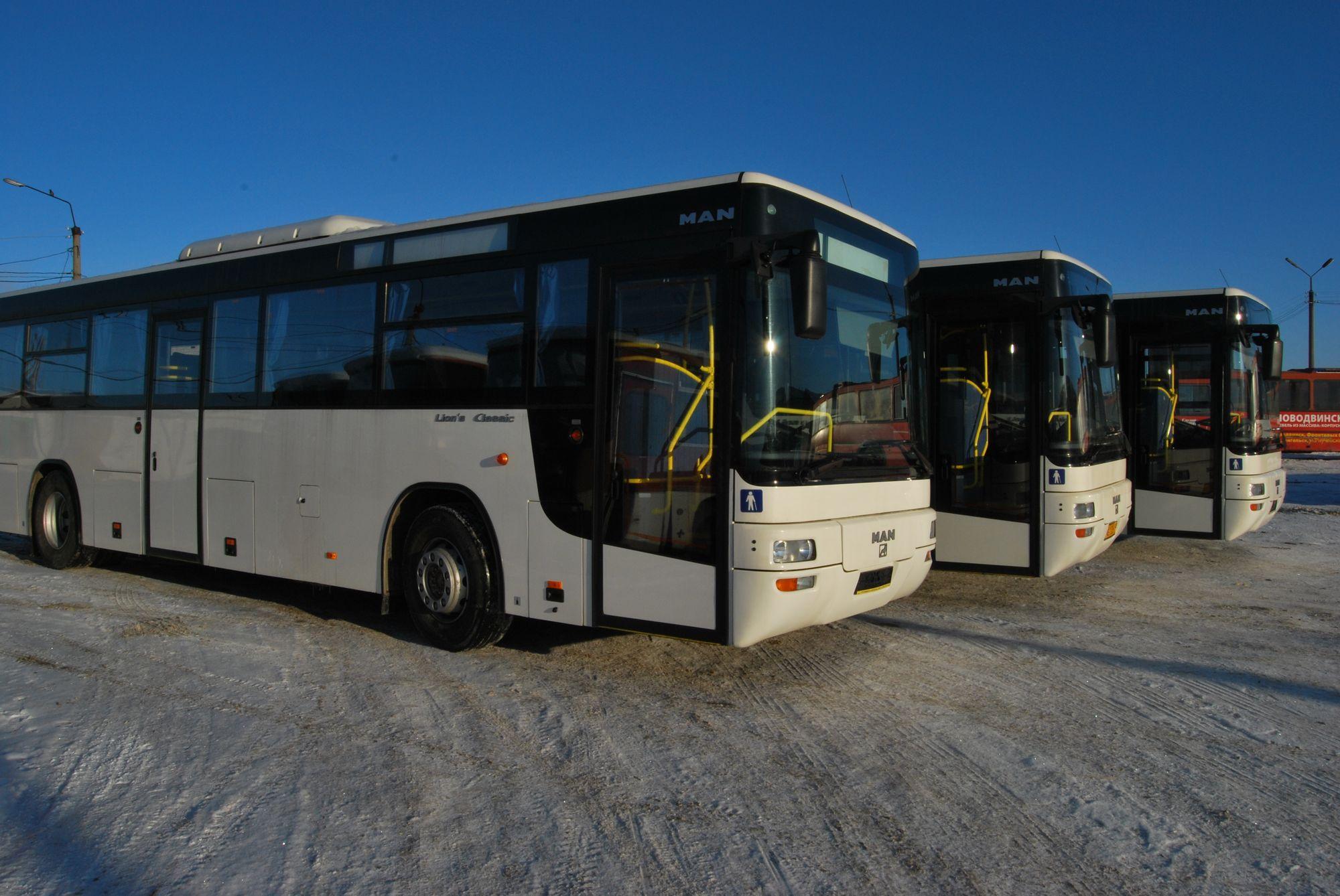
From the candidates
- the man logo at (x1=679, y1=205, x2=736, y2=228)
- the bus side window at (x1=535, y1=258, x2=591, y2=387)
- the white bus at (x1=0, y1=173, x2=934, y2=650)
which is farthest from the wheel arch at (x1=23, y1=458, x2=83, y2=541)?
the man logo at (x1=679, y1=205, x2=736, y2=228)

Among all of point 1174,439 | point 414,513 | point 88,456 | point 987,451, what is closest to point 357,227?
point 414,513

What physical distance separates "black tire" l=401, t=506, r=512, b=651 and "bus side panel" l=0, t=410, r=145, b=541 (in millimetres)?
4003

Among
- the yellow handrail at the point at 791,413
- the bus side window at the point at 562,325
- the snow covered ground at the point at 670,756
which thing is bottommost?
the snow covered ground at the point at 670,756

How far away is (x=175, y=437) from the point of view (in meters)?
9.18

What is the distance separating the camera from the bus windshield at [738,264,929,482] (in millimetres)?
5594

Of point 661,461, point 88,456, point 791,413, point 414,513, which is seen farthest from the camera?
point 88,456

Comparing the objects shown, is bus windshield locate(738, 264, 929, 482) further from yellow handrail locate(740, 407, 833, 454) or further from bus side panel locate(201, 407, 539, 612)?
bus side panel locate(201, 407, 539, 612)

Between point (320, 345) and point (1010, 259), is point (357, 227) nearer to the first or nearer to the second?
point (320, 345)

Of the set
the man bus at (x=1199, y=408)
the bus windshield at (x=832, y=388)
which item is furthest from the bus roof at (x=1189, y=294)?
the bus windshield at (x=832, y=388)

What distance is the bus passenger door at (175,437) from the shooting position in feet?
29.5

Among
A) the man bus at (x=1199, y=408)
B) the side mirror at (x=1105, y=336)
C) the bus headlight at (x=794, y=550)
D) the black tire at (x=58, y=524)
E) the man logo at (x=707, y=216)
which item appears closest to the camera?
the bus headlight at (x=794, y=550)

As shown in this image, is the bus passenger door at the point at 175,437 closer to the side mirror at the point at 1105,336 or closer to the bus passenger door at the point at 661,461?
the bus passenger door at the point at 661,461

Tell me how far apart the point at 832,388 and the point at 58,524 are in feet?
30.1

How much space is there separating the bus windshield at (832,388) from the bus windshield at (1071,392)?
292 centimetres
